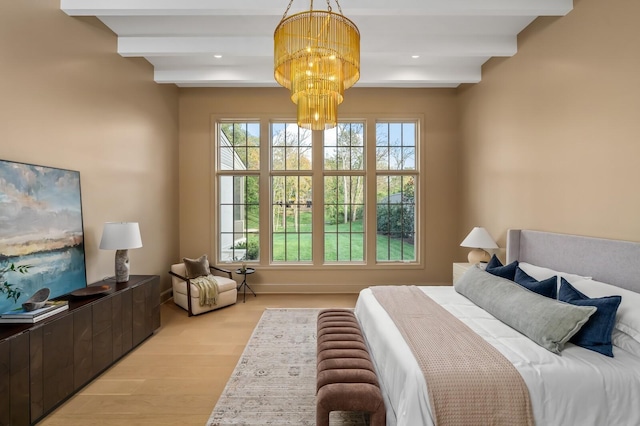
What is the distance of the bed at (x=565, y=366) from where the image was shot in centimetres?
154

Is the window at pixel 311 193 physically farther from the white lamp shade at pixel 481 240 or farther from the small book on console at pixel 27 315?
the small book on console at pixel 27 315

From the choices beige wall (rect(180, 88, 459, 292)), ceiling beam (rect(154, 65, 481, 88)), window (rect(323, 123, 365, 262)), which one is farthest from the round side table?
ceiling beam (rect(154, 65, 481, 88))

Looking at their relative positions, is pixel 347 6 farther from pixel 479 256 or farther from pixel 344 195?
pixel 479 256

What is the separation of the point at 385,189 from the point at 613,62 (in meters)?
3.21

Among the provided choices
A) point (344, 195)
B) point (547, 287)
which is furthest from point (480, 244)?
point (344, 195)

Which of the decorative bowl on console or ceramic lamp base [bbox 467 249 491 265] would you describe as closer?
the decorative bowl on console

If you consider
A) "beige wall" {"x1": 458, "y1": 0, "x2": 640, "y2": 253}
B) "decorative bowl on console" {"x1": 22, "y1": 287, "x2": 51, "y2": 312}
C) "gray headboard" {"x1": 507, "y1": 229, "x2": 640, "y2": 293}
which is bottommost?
"decorative bowl on console" {"x1": 22, "y1": 287, "x2": 51, "y2": 312}

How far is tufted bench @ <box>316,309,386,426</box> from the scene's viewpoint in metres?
1.67

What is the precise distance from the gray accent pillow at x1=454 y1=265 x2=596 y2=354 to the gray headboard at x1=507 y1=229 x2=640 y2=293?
2.07 feet

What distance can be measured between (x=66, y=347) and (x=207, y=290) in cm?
193

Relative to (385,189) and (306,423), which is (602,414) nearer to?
(306,423)

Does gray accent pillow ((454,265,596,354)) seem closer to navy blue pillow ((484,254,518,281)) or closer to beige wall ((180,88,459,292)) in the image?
navy blue pillow ((484,254,518,281))

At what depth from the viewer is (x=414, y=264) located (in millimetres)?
5203

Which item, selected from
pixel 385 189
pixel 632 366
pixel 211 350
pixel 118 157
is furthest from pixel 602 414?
pixel 118 157
